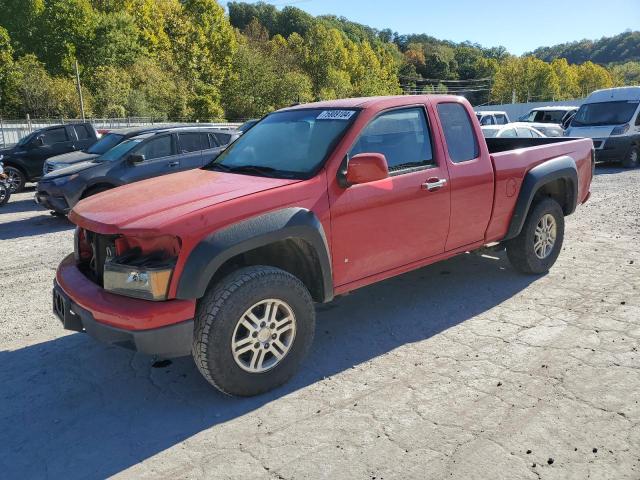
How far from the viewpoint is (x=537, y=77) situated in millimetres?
91062

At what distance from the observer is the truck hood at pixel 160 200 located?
129 inches

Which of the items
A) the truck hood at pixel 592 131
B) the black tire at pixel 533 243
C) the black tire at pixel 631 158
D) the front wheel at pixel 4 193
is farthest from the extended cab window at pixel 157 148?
the black tire at pixel 631 158

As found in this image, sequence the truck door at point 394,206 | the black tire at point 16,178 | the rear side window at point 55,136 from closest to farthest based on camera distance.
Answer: the truck door at point 394,206, the black tire at point 16,178, the rear side window at point 55,136

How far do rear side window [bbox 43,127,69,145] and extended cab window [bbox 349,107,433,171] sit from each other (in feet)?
41.6

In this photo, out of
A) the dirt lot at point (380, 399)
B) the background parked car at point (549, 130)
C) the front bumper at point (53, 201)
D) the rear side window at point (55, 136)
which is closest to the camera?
the dirt lot at point (380, 399)

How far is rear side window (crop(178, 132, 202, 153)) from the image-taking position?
33.4 feet

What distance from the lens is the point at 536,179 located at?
5184 mm

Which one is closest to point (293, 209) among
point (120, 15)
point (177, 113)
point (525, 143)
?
point (525, 143)

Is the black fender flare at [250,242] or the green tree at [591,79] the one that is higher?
the green tree at [591,79]

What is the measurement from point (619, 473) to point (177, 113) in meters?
47.5

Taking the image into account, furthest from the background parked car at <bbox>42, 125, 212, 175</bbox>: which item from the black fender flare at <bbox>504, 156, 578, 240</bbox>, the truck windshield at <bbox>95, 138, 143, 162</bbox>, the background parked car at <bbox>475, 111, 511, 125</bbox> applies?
the background parked car at <bbox>475, 111, 511, 125</bbox>

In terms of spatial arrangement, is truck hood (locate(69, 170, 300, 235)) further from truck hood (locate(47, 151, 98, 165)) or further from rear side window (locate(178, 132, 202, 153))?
truck hood (locate(47, 151, 98, 165))

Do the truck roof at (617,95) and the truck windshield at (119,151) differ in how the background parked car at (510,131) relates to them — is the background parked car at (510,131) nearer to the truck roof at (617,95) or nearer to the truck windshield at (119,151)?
the truck roof at (617,95)

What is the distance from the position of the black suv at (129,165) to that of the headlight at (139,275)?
5.99m
